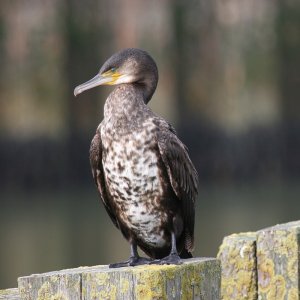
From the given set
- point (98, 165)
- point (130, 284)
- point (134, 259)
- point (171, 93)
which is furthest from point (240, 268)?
point (171, 93)

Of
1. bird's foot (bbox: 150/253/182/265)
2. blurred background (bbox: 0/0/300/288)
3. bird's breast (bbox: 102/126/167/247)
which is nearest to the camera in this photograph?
bird's foot (bbox: 150/253/182/265)

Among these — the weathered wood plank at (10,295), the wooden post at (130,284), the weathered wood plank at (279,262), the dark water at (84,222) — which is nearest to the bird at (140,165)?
the weathered wood plank at (279,262)

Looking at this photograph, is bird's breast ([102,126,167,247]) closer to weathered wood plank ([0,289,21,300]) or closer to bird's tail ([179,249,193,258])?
bird's tail ([179,249,193,258])

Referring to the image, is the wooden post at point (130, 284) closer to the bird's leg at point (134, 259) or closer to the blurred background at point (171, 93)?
the bird's leg at point (134, 259)

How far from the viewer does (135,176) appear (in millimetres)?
5512

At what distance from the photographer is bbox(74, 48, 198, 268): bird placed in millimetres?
5520

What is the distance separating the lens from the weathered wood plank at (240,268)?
4824 mm

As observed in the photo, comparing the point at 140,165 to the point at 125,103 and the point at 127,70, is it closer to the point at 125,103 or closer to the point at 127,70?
the point at 125,103

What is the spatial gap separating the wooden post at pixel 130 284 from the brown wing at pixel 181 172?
1303 millimetres

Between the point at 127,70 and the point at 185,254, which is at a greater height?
the point at 127,70

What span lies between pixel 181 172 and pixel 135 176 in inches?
8.0

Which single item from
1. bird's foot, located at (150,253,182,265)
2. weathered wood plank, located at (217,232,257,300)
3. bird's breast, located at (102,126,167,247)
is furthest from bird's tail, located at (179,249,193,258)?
weathered wood plank, located at (217,232,257,300)

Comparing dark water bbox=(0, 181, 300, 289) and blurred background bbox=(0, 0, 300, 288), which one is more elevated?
blurred background bbox=(0, 0, 300, 288)

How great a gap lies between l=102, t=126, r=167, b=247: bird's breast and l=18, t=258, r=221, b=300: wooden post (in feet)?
4.17
